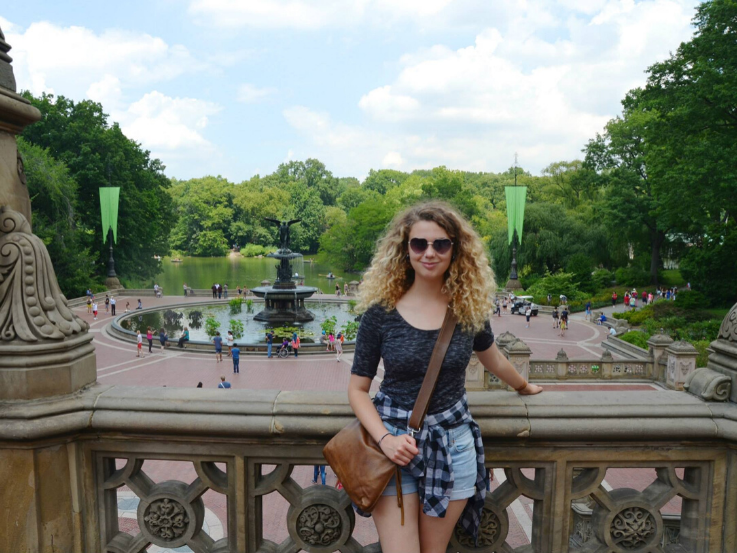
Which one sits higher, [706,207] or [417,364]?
[706,207]

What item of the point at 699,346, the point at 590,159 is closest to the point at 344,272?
the point at 590,159

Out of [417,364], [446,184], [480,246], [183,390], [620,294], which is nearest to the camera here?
[417,364]

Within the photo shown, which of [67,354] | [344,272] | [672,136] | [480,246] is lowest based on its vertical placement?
[344,272]

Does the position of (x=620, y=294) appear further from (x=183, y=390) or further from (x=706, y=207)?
(x=183, y=390)

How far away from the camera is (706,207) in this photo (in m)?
24.7

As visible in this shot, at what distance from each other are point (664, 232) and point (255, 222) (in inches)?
2713

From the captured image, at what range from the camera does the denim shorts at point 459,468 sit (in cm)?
210

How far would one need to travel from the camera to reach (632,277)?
41.8 metres

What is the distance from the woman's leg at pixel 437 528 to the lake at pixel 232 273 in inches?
1632

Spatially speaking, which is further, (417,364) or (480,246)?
(480,246)

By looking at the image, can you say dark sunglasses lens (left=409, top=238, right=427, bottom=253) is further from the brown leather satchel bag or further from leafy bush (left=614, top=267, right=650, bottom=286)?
leafy bush (left=614, top=267, right=650, bottom=286)

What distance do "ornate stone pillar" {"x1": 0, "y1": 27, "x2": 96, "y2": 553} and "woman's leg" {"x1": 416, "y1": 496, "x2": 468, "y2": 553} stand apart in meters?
1.73

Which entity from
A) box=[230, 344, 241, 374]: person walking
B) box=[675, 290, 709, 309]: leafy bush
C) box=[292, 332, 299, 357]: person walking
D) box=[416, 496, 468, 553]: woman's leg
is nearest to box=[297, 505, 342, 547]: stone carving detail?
box=[416, 496, 468, 553]: woman's leg

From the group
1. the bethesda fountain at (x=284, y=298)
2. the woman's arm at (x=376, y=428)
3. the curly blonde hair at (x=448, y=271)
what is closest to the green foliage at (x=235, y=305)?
the bethesda fountain at (x=284, y=298)
